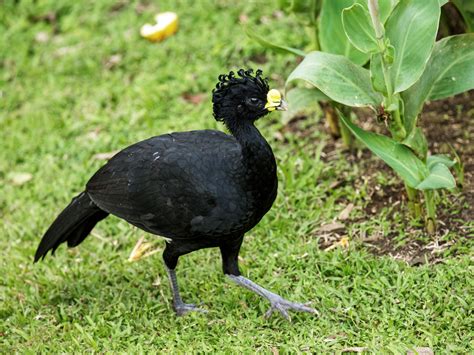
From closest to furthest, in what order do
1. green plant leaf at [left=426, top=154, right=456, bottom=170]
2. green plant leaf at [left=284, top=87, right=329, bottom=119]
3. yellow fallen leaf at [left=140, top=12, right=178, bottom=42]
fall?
green plant leaf at [left=426, top=154, right=456, bottom=170]
green plant leaf at [left=284, top=87, right=329, bottom=119]
yellow fallen leaf at [left=140, top=12, right=178, bottom=42]

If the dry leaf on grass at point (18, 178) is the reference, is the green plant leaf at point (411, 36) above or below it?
above

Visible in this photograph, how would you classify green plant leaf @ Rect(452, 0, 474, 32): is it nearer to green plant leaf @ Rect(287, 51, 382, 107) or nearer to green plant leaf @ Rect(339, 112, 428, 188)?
green plant leaf @ Rect(287, 51, 382, 107)

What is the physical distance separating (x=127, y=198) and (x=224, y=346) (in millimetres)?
1026

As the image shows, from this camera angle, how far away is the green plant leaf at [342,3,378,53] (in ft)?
14.0

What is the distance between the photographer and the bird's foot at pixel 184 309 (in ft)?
15.5

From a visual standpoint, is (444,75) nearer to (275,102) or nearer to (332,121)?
(275,102)

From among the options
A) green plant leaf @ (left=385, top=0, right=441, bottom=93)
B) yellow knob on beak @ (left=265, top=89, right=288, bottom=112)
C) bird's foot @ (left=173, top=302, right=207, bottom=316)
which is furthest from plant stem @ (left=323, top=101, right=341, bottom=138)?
bird's foot @ (left=173, top=302, right=207, bottom=316)

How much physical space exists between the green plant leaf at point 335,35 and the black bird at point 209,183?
0.90 m

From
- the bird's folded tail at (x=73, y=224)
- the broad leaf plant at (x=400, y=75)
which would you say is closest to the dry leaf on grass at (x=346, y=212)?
the broad leaf plant at (x=400, y=75)

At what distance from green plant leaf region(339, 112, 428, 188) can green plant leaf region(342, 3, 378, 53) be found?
0.44 m

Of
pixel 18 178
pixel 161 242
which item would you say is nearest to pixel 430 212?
pixel 161 242

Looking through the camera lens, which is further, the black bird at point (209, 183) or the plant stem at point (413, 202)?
the plant stem at point (413, 202)

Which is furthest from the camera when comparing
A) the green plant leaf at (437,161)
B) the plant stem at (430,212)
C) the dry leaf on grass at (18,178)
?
the dry leaf on grass at (18,178)

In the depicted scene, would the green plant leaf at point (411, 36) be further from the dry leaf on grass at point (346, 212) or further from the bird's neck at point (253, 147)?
the dry leaf on grass at point (346, 212)
